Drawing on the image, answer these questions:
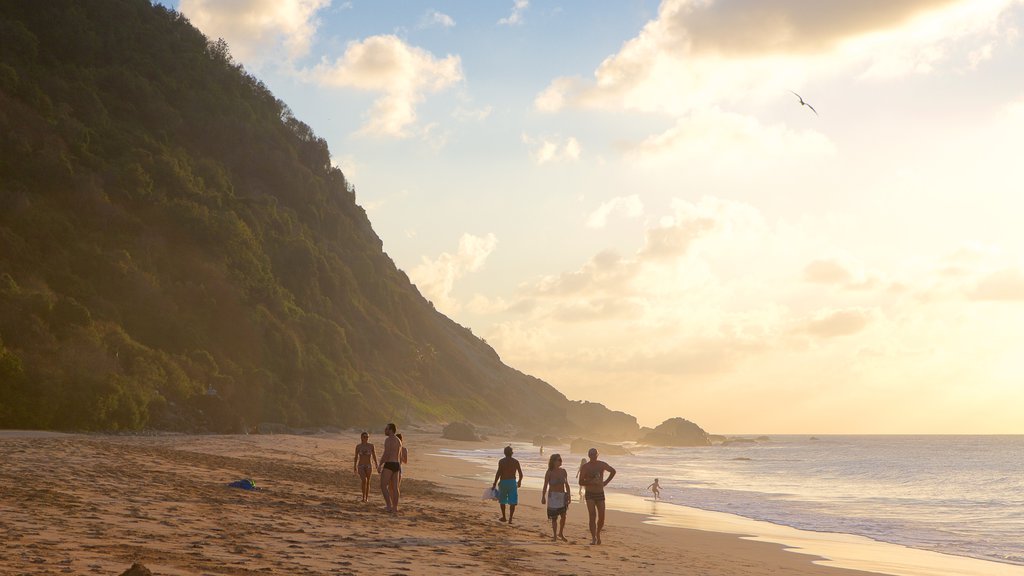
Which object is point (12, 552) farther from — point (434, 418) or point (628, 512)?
point (434, 418)

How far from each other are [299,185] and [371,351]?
21710 mm

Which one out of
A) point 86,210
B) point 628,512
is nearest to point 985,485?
point 628,512

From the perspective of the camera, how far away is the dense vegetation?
154 feet

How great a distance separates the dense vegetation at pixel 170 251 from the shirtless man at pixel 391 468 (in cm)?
2826

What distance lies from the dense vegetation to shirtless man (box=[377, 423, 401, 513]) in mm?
28261

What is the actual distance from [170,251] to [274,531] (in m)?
57.0

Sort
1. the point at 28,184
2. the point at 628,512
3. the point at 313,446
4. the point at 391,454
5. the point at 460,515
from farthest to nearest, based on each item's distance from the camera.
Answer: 1. the point at 28,184
2. the point at 313,446
3. the point at 628,512
4. the point at 460,515
5. the point at 391,454

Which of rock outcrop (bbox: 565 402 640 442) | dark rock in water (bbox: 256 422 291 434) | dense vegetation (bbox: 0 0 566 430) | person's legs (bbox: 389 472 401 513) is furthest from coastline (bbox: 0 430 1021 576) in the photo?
rock outcrop (bbox: 565 402 640 442)

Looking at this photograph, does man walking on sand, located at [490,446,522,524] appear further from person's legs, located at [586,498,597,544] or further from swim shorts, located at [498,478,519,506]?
person's legs, located at [586,498,597,544]

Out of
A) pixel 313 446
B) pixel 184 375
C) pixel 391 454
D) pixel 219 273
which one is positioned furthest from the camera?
pixel 219 273

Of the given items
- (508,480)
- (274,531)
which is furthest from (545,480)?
(274,531)

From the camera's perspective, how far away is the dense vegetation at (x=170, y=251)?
46.8m

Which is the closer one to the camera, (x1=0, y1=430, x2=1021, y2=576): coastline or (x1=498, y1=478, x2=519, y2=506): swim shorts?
(x1=0, y1=430, x2=1021, y2=576): coastline

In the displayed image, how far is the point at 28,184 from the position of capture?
59.2 metres
